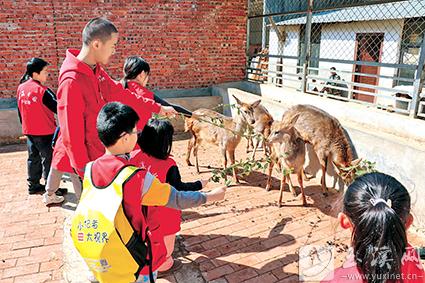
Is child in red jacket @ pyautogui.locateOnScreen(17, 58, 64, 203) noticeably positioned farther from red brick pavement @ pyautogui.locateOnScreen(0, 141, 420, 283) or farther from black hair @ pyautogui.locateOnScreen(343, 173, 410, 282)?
black hair @ pyautogui.locateOnScreen(343, 173, 410, 282)

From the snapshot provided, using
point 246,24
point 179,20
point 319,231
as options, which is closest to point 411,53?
point 246,24

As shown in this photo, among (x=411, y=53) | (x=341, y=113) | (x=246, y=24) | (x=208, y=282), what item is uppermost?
(x=246, y=24)

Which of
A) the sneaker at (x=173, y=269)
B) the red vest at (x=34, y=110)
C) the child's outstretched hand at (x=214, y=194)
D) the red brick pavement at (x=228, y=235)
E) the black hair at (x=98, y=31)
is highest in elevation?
the black hair at (x=98, y=31)

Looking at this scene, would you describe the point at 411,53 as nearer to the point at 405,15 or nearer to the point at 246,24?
the point at 405,15

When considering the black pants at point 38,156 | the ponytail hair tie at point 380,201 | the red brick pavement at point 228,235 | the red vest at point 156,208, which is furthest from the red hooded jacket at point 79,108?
the black pants at point 38,156

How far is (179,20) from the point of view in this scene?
931 centimetres

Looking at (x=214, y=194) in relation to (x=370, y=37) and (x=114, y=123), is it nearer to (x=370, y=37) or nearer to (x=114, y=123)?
(x=114, y=123)

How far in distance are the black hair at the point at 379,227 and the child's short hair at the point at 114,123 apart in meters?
1.46

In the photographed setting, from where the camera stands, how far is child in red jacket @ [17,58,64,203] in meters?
4.96

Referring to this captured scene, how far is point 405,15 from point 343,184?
803 cm

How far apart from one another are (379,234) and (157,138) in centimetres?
189

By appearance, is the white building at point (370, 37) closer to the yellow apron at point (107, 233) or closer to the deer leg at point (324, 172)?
the deer leg at point (324, 172)

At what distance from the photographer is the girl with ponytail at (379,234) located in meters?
1.39

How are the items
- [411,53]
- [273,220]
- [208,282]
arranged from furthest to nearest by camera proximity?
[411,53], [273,220], [208,282]
